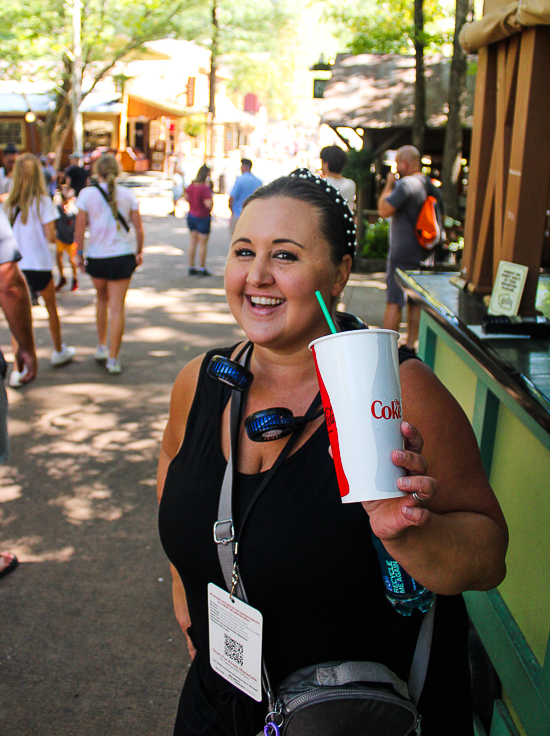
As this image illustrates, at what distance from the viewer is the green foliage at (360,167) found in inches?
534

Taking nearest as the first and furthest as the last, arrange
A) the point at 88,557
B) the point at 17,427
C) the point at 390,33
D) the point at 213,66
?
the point at 88,557 → the point at 17,427 → the point at 390,33 → the point at 213,66

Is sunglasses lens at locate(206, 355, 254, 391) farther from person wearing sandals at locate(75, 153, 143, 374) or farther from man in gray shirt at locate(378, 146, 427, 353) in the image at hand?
man in gray shirt at locate(378, 146, 427, 353)

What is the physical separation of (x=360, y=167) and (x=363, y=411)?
13185 mm

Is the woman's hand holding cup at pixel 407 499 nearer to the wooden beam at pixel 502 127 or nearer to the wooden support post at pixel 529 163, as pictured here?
the wooden support post at pixel 529 163

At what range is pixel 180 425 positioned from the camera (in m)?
2.00

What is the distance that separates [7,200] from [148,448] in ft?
10.0

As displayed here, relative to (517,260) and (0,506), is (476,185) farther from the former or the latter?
(0,506)

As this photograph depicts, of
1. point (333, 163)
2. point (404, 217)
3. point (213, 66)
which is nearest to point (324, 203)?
point (404, 217)

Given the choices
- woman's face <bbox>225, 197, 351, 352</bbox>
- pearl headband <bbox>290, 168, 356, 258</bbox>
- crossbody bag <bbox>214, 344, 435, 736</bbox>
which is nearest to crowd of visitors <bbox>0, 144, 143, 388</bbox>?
pearl headband <bbox>290, 168, 356, 258</bbox>

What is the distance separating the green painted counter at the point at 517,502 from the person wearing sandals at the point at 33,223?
14.5 ft

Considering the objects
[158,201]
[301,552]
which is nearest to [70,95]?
[158,201]

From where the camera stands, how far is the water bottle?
1.41m

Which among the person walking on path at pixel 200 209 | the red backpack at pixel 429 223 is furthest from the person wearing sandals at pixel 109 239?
the person walking on path at pixel 200 209

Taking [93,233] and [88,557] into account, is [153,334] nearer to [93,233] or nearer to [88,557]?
[93,233]
